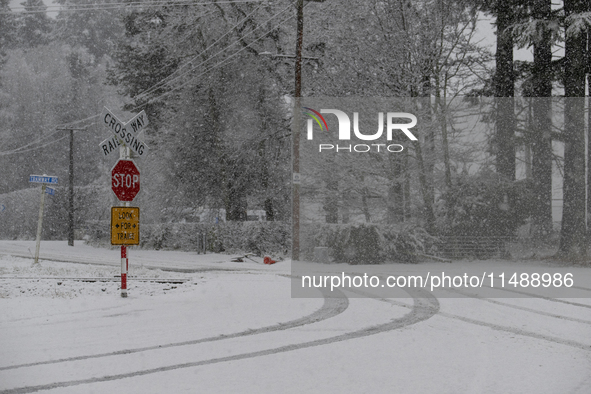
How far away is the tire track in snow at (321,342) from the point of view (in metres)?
5.96

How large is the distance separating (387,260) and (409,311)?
11.6m

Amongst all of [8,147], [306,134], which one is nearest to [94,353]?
[306,134]

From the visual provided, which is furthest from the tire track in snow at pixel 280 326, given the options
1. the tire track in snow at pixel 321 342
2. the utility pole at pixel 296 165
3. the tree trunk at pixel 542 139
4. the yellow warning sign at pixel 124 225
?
the tree trunk at pixel 542 139

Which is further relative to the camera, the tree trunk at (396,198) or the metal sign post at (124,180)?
the tree trunk at (396,198)

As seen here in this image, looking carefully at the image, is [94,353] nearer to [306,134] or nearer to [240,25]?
[306,134]

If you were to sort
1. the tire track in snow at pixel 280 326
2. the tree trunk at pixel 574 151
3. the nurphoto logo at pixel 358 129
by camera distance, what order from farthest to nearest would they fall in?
the nurphoto logo at pixel 358 129
the tree trunk at pixel 574 151
the tire track in snow at pixel 280 326

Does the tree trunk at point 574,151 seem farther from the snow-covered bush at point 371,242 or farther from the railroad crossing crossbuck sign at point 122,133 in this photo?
the railroad crossing crossbuck sign at point 122,133

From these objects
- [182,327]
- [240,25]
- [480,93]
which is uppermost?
[240,25]

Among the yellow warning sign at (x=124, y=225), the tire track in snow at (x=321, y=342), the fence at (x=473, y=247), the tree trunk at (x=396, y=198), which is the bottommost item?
the tire track in snow at (x=321, y=342)

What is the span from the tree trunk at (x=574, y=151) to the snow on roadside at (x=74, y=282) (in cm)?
1399

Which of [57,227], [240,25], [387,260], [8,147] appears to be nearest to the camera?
[387,260]

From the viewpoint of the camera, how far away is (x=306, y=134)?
1022 inches

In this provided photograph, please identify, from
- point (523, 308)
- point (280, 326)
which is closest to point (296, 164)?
point (523, 308)

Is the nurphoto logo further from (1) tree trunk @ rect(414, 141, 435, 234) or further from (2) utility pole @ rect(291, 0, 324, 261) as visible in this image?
(2) utility pole @ rect(291, 0, 324, 261)
